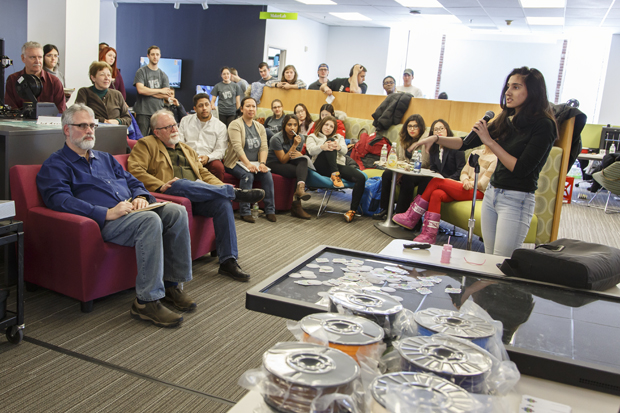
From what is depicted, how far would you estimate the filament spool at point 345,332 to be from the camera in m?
0.85

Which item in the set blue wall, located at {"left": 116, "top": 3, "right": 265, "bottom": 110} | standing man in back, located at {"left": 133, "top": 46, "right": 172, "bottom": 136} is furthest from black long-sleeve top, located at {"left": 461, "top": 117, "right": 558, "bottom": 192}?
blue wall, located at {"left": 116, "top": 3, "right": 265, "bottom": 110}

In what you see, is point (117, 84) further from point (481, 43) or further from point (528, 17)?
point (481, 43)

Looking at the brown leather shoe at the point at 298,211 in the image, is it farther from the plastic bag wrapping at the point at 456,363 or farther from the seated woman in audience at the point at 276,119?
the plastic bag wrapping at the point at 456,363

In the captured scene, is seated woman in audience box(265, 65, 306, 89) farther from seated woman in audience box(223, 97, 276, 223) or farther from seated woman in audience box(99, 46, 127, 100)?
seated woman in audience box(223, 97, 276, 223)

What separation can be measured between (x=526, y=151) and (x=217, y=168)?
9.84ft

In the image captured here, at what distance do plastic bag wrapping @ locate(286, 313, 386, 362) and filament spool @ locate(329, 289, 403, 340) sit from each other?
6 centimetres

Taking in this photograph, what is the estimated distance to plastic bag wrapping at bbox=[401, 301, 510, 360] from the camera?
97 centimetres

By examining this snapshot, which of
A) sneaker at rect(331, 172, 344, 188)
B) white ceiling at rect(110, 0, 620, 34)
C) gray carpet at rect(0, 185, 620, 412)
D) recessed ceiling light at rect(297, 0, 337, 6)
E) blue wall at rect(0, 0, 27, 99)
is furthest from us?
recessed ceiling light at rect(297, 0, 337, 6)

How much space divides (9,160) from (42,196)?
475mm

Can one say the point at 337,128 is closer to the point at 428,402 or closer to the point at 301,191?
the point at 301,191

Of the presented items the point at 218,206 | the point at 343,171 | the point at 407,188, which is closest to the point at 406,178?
the point at 407,188

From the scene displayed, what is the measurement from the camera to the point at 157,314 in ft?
8.54

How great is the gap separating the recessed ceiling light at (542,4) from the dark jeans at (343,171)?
507 cm

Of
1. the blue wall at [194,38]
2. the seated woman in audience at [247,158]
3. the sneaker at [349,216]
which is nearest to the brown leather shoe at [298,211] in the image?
the seated woman in audience at [247,158]
